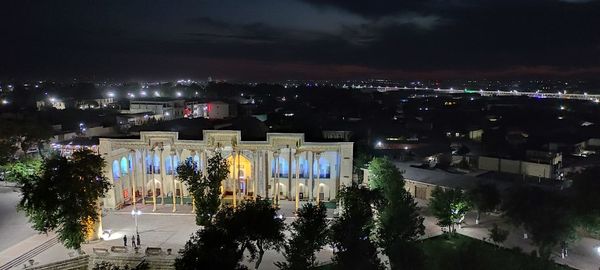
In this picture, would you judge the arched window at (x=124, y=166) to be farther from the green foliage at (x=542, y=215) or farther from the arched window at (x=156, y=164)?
the green foliage at (x=542, y=215)

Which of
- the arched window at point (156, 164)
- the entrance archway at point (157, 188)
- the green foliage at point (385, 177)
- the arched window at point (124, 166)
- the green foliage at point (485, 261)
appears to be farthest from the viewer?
the entrance archway at point (157, 188)

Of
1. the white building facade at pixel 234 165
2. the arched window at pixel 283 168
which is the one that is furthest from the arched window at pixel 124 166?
the arched window at pixel 283 168

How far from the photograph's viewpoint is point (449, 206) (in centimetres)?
2847

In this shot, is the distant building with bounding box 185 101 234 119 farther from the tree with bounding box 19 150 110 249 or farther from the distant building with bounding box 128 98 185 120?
the tree with bounding box 19 150 110 249

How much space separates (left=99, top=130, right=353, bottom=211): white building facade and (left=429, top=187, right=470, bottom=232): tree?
8.29 meters

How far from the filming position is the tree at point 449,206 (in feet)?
93.4

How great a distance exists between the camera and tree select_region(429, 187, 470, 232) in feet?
93.4

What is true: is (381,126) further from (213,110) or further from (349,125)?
(213,110)

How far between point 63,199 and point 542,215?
2583 cm

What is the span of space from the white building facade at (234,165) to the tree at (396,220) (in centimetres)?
474

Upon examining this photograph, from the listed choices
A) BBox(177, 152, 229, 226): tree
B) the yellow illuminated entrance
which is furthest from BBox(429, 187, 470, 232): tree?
the yellow illuminated entrance

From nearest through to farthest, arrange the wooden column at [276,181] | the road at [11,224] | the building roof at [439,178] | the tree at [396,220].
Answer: the tree at [396,220] < the road at [11,224] < the building roof at [439,178] < the wooden column at [276,181]

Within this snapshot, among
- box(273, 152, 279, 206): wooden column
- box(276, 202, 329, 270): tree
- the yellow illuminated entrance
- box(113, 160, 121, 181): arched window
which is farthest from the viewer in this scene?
the yellow illuminated entrance

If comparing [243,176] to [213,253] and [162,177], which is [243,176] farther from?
[213,253]
